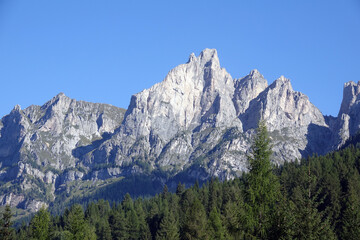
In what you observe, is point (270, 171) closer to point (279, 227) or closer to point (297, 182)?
point (279, 227)

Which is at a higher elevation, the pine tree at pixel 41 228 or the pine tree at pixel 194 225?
the pine tree at pixel 194 225

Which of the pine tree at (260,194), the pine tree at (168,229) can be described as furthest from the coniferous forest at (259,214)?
the pine tree at (168,229)

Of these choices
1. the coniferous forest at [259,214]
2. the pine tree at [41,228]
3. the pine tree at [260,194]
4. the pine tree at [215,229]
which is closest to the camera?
the pine tree at [260,194]

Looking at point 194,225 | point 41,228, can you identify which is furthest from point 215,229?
point 41,228

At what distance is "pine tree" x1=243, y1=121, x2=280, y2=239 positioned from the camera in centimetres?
4819

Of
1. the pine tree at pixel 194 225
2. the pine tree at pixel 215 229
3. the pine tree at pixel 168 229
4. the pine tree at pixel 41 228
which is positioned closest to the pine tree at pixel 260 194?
the pine tree at pixel 215 229

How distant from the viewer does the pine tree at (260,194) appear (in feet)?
158

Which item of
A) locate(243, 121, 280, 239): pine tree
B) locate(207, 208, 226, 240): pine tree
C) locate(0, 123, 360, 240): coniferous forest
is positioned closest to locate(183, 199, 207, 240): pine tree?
locate(0, 123, 360, 240): coniferous forest

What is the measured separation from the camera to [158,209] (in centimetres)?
17938

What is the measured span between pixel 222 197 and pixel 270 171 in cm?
12691

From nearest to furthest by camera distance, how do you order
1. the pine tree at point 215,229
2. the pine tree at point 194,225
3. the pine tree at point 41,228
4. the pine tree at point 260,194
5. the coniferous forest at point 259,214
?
the pine tree at point 260,194 → the coniferous forest at point 259,214 → the pine tree at point 41,228 → the pine tree at point 215,229 → the pine tree at point 194,225

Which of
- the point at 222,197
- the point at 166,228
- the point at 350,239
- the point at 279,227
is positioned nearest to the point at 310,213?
the point at 279,227

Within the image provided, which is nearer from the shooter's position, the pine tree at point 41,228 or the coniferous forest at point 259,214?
the coniferous forest at point 259,214

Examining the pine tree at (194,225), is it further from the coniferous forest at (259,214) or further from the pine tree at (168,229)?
the pine tree at (168,229)
